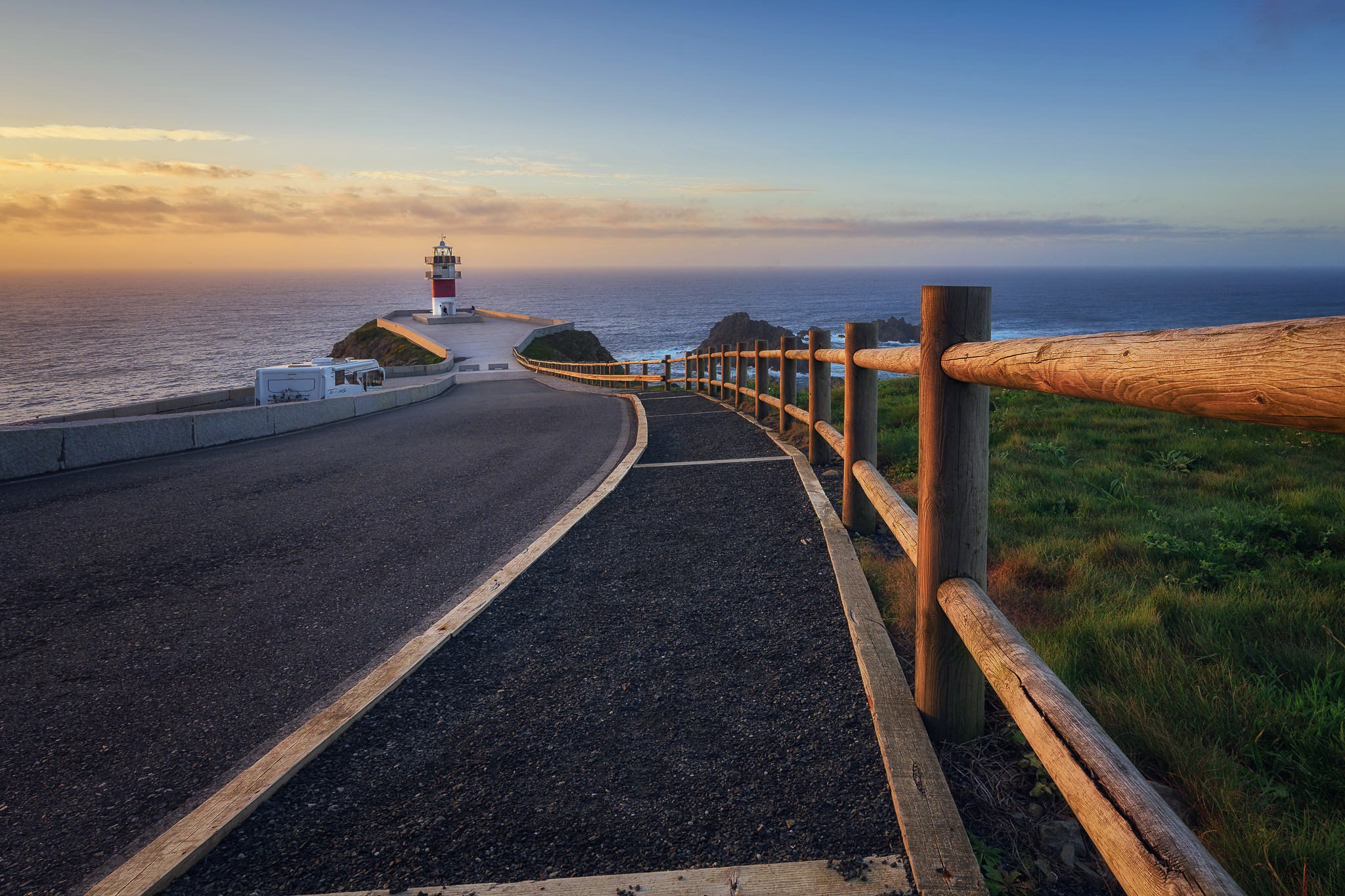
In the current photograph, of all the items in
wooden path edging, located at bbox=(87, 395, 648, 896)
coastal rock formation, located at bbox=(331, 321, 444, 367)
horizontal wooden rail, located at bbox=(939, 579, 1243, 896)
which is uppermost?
coastal rock formation, located at bbox=(331, 321, 444, 367)

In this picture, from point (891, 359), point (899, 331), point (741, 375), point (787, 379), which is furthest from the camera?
point (899, 331)

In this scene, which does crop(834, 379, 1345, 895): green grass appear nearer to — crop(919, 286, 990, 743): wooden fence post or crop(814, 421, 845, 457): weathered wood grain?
crop(919, 286, 990, 743): wooden fence post

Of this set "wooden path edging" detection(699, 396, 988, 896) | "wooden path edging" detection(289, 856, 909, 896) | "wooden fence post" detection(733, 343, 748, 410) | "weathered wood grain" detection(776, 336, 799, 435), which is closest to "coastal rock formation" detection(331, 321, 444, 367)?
"wooden fence post" detection(733, 343, 748, 410)

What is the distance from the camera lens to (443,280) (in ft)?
220

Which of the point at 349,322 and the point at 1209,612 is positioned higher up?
the point at 349,322

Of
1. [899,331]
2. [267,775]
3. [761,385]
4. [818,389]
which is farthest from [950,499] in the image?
[899,331]

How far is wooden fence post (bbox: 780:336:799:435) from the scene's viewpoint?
8.18 m

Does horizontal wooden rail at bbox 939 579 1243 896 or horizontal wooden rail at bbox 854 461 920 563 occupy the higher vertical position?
horizontal wooden rail at bbox 854 461 920 563

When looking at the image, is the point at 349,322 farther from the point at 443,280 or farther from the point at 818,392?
the point at 818,392

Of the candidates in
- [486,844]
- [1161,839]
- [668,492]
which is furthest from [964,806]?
[668,492]

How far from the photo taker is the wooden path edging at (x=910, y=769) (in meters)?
2.00

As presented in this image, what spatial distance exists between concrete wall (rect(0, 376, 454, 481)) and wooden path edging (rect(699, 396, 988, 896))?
8668mm

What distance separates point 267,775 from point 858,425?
360 cm

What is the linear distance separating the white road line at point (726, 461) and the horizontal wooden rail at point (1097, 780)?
516 centimetres
